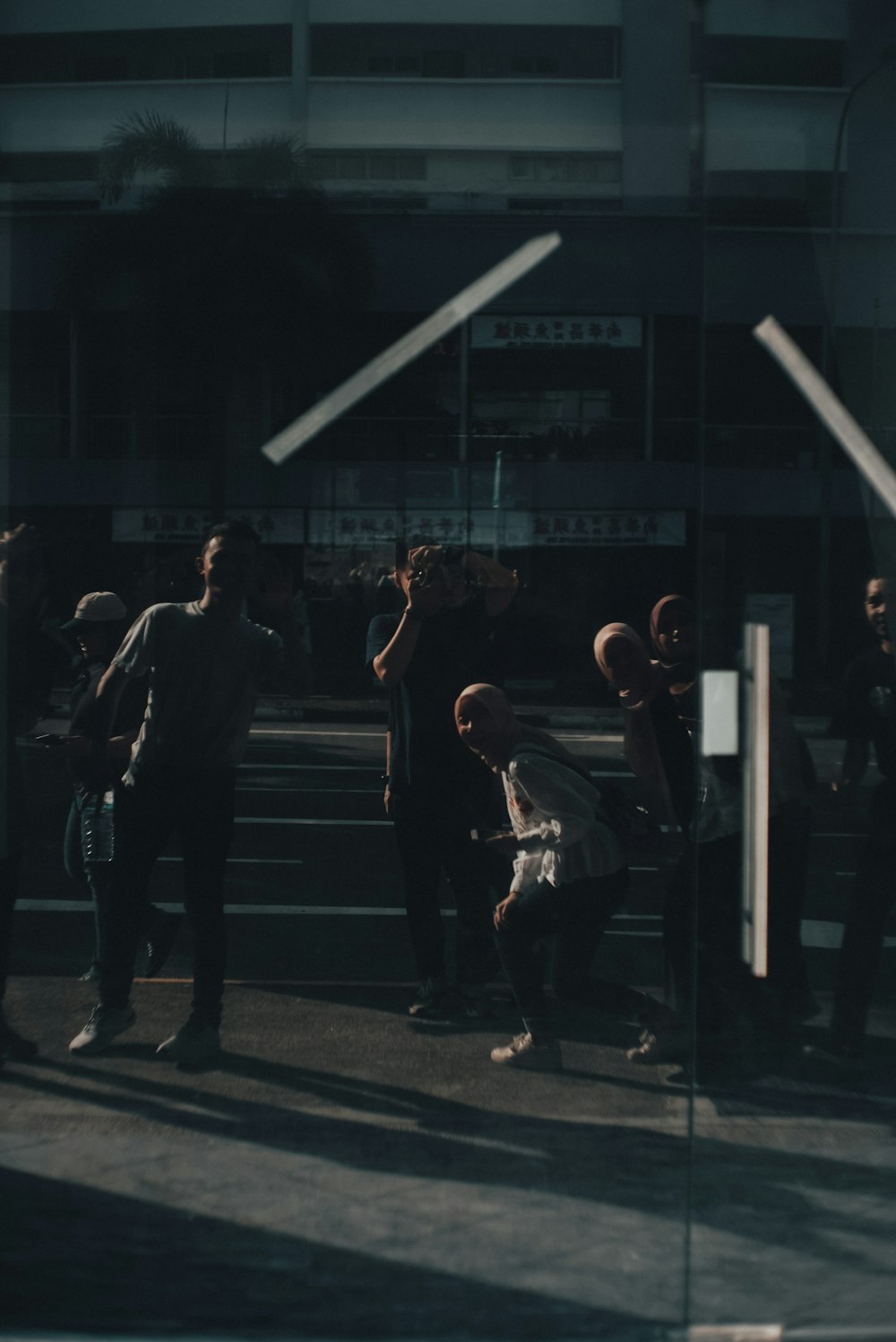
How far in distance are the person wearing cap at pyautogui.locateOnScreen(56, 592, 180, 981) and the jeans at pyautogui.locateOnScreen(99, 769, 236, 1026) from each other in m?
0.04

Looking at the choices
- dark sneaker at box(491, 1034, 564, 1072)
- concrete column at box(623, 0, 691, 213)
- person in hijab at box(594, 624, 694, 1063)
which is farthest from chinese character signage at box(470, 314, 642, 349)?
dark sneaker at box(491, 1034, 564, 1072)

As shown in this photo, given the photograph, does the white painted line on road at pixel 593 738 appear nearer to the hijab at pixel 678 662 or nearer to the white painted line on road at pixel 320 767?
the hijab at pixel 678 662

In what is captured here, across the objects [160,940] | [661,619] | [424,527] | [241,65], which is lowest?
[160,940]

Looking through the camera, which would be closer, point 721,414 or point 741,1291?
point 741,1291

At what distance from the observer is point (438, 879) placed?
13.2 feet

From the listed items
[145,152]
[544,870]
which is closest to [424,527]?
[544,870]

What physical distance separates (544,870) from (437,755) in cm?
42

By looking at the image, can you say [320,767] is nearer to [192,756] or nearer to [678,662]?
[192,756]

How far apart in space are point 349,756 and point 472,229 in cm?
139

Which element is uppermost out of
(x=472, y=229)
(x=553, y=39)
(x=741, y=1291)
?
(x=553, y=39)

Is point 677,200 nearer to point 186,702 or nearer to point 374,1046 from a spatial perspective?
point 186,702

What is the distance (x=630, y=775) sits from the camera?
403 cm

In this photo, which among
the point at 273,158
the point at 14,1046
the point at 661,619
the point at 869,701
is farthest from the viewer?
the point at 869,701

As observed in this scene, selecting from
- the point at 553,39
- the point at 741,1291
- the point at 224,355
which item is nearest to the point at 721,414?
the point at 553,39
